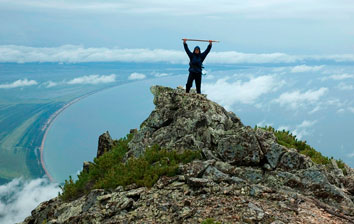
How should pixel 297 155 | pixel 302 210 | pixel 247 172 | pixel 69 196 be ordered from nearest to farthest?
pixel 302 210 < pixel 247 172 < pixel 297 155 < pixel 69 196

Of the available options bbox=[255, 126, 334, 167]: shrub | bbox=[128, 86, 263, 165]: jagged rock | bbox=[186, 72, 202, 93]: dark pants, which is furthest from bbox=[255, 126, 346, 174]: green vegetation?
bbox=[186, 72, 202, 93]: dark pants

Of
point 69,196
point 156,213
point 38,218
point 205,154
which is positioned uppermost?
point 205,154

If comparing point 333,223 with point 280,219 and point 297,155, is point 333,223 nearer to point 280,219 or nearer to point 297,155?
point 280,219

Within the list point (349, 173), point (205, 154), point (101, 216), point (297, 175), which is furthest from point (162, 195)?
point (349, 173)

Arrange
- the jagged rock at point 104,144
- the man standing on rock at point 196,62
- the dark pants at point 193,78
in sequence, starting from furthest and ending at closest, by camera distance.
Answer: the jagged rock at point 104,144 < the dark pants at point 193,78 < the man standing on rock at point 196,62

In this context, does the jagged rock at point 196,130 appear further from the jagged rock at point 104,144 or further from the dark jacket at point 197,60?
the jagged rock at point 104,144

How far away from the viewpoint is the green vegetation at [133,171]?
42.8ft

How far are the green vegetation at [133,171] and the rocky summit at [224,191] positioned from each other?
363mm

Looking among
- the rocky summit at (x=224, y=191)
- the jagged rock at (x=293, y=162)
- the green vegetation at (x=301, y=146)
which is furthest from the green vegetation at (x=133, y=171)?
the green vegetation at (x=301, y=146)

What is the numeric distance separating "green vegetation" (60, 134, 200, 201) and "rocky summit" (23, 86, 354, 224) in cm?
36

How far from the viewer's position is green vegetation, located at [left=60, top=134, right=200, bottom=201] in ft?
42.8

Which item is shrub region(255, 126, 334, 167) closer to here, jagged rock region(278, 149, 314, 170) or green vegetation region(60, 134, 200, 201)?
jagged rock region(278, 149, 314, 170)

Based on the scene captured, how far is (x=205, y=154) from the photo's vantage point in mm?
14039

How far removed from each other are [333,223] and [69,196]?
1156 cm
